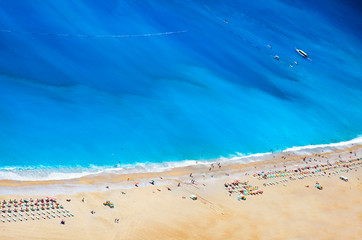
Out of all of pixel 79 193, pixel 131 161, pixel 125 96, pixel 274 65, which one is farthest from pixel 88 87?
pixel 274 65

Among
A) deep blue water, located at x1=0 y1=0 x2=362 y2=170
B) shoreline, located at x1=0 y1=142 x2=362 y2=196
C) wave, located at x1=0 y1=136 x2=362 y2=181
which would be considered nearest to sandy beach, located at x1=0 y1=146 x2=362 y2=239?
shoreline, located at x1=0 y1=142 x2=362 y2=196

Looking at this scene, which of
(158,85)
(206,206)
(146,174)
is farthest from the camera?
(158,85)

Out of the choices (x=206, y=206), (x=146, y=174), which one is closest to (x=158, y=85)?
(x=146, y=174)

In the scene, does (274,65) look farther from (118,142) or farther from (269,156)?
(118,142)

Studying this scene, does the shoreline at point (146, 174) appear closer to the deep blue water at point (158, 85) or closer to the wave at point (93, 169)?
the wave at point (93, 169)

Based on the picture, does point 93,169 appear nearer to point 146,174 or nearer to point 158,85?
point 146,174

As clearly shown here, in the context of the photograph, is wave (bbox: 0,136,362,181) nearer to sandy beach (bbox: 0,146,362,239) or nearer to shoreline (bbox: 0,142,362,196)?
shoreline (bbox: 0,142,362,196)
